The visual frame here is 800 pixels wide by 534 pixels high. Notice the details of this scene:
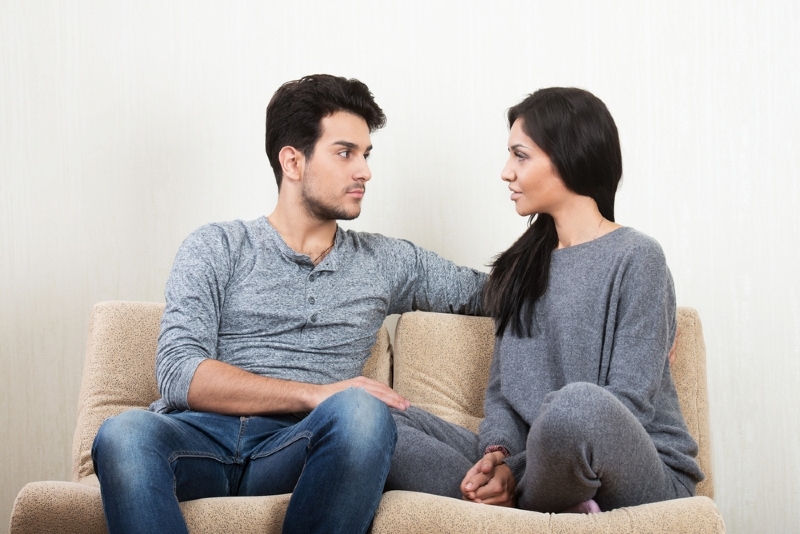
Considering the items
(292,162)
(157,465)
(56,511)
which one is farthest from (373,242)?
(56,511)

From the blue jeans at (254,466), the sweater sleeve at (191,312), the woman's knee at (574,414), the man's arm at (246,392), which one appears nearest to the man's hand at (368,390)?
the man's arm at (246,392)

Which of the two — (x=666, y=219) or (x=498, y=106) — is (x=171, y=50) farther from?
(x=666, y=219)

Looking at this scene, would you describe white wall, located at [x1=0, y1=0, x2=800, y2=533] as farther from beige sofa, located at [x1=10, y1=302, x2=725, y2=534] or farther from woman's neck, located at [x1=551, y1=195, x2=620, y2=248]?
woman's neck, located at [x1=551, y1=195, x2=620, y2=248]

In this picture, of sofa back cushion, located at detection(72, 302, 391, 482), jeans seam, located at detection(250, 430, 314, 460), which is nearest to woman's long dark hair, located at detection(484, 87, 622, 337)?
jeans seam, located at detection(250, 430, 314, 460)

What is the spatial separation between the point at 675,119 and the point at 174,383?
1.58m

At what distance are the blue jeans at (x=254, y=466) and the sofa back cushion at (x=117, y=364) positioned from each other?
1.18 feet

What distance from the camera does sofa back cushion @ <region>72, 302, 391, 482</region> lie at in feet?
6.87

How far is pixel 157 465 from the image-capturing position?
5.13 ft

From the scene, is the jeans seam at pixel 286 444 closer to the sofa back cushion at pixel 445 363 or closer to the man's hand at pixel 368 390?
the man's hand at pixel 368 390

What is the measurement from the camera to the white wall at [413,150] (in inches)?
98.7

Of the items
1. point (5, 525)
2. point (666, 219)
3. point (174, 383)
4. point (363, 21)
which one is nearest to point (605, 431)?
point (174, 383)

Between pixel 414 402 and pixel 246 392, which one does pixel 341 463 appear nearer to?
pixel 246 392

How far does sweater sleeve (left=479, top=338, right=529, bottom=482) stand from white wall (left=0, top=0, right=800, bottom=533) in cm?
66

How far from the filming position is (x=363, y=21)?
8.77 feet
